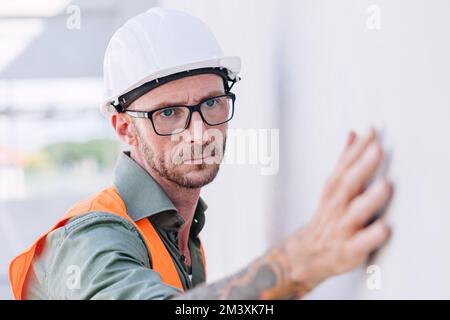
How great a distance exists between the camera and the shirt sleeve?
3.53ft

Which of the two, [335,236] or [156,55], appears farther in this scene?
[156,55]

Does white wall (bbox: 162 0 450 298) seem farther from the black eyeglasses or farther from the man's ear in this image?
the man's ear

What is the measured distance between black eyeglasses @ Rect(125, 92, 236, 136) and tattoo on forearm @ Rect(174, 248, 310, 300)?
0.45 m

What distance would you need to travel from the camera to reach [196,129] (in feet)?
4.76

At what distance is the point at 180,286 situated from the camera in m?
1.52

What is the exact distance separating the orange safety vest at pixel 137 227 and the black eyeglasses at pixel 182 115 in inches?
7.1

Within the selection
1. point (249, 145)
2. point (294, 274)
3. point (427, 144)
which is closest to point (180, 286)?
point (249, 145)

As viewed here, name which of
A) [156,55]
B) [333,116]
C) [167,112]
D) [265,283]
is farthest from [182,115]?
[265,283]

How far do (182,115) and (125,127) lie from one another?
0.23m

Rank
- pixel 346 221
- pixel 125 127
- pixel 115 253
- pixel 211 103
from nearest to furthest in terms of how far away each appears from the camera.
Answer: pixel 346 221 → pixel 115 253 → pixel 211 103 → pixel 125 127

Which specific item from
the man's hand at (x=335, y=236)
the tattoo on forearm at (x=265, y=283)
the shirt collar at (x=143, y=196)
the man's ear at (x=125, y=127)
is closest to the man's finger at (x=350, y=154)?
the man's hand at (x=335, y=236)

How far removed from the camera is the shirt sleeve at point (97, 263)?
1076mm

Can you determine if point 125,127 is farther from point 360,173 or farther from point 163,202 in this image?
point 360,173

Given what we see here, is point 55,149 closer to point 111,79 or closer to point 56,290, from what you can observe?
point 111,79
